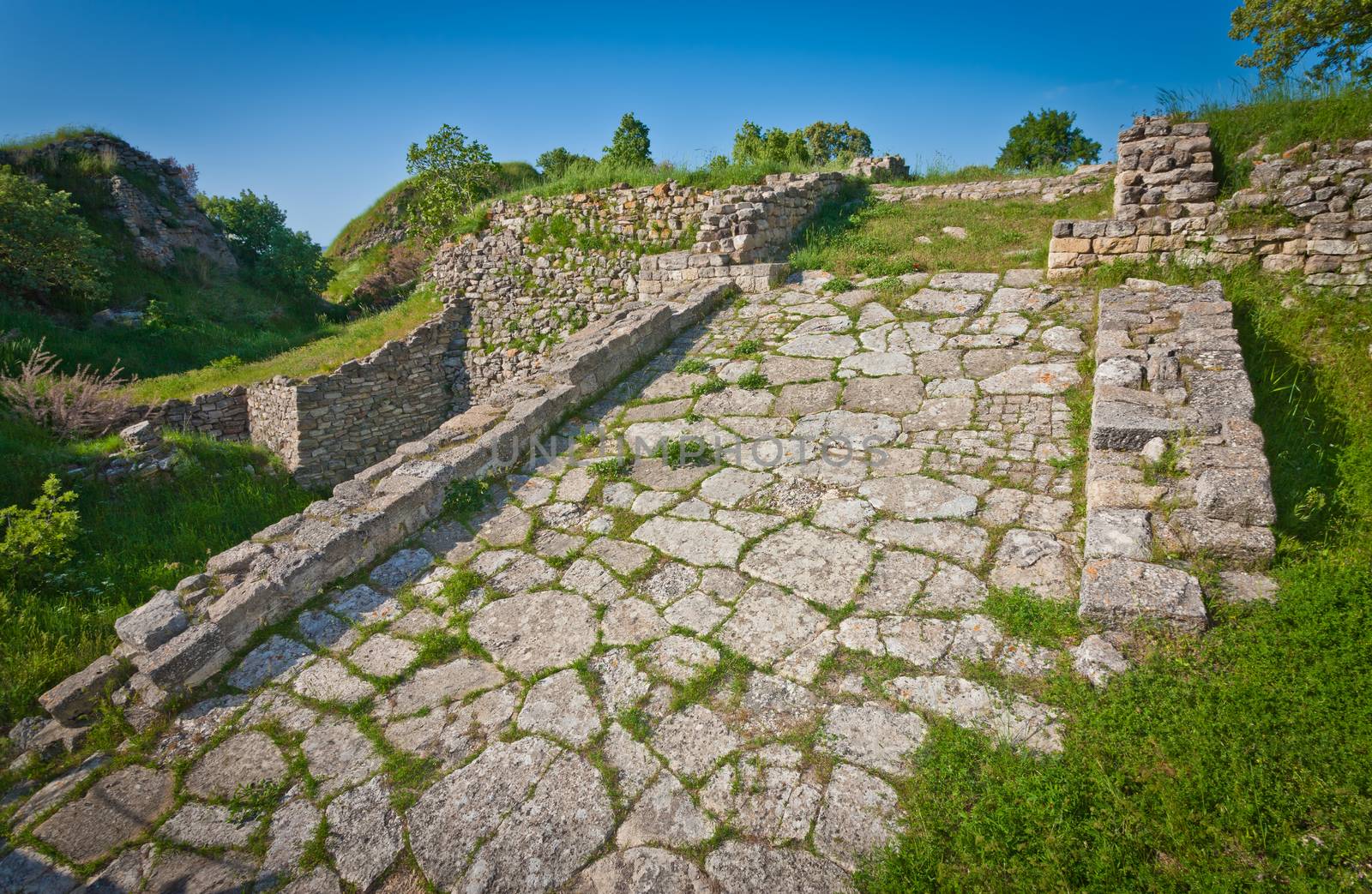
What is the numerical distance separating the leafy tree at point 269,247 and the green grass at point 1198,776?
21223mm

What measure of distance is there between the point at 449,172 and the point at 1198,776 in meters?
18.2

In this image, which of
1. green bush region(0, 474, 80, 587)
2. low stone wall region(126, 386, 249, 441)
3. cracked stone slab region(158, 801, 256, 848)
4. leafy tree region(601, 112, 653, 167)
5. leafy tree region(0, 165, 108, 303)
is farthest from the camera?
leafy tree region(601, 112, 653, 167)

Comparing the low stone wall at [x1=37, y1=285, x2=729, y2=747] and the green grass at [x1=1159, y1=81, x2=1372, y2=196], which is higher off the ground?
the green grass at [x1=1159, y1=81, x2=1372, y2=196]

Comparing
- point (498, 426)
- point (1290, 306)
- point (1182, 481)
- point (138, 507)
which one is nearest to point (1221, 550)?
point (1182, 481)

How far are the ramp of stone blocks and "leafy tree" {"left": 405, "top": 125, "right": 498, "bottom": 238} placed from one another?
13011mm

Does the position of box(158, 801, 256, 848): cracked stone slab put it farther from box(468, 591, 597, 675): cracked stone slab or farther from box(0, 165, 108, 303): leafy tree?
box(0, 165, 108, 303): leafy tree

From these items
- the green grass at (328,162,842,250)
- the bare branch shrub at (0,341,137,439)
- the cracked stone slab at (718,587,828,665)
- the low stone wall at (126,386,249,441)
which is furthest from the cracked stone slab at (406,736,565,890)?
the low stone wall at (126,386,249,441)

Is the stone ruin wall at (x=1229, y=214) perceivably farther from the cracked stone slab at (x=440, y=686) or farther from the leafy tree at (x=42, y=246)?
the leafy tree at (x=42, y=246)

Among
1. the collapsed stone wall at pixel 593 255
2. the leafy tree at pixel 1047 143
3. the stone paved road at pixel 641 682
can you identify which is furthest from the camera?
the leafy tree at pixel 1047 143

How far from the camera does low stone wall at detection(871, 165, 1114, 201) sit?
32.5 feet

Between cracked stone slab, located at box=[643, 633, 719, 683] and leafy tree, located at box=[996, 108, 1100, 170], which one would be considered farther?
leafy tree, located at box=[996, 108, 1100, 170]

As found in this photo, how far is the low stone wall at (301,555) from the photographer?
10.1 ft

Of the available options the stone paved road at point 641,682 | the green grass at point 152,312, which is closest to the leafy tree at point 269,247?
the green grass at point 152,312

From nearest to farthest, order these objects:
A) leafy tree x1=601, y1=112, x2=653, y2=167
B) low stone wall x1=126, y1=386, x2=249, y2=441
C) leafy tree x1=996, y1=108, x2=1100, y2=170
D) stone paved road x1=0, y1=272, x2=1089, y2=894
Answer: stone paved road x1=0, y1=272, x2=1089, y2=894
low stone wall x1=126, y1=386, x2=249, y2=441
leafy tree x1=601, y1=112, x2=653, y2=167
leafy tree x1=996, y1=108, x2=1100, y2=170
